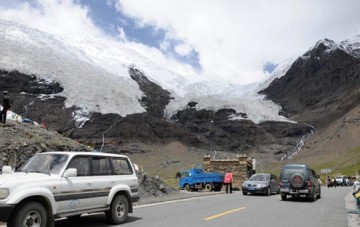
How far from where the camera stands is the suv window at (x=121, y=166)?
13.0 metres

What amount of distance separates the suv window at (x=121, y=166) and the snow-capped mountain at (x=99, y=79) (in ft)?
409

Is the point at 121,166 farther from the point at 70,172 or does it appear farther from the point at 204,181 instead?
the point at 204,181

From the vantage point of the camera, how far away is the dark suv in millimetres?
23136

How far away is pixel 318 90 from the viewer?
6467 inches

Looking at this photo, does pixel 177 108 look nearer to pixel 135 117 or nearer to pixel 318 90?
pixel 135 117

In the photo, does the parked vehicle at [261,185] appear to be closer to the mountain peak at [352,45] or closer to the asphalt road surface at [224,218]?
the asphalt road surface at [224,218]

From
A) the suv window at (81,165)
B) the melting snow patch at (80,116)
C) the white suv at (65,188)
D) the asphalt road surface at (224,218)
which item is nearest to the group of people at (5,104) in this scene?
the asphalt road surface at (224,218)

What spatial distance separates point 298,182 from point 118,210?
1308cm

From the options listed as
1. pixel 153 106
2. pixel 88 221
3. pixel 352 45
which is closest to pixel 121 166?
pixel 88 221

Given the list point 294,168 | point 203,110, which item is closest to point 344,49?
point 203,110

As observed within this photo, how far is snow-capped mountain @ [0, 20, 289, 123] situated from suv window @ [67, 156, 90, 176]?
126177 millimetres

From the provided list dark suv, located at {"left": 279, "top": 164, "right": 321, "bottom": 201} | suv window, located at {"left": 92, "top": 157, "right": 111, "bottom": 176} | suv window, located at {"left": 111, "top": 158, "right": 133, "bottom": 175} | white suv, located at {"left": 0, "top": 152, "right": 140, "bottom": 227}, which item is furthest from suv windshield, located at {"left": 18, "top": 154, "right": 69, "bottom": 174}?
dark suv, located at {"left": 279, "top": 164, "right": 321, "bottom": 201}

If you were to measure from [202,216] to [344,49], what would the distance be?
586ft

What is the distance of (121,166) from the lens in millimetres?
13328
